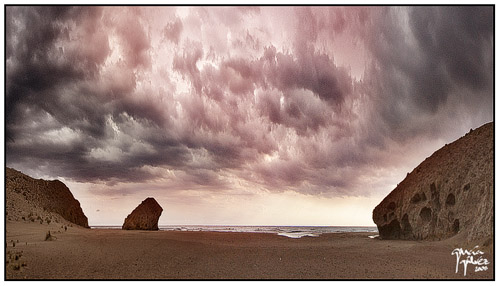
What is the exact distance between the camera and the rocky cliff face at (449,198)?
20828 mm

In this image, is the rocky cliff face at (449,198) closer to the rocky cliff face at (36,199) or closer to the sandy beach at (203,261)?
the sandy beach at (203,261)

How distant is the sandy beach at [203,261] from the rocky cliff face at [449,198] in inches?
105

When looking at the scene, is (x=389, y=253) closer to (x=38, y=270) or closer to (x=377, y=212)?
(x=377, y=212)

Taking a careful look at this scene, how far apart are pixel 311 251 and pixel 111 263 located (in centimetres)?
1199

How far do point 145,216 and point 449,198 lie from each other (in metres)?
34.7

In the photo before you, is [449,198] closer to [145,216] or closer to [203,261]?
[203,261]

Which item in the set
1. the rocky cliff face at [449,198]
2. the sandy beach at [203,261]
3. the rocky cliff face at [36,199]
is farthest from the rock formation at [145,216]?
the rocky cliff face at [449,198]

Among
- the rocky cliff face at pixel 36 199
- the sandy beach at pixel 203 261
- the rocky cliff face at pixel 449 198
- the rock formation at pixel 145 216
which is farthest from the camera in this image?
the rock formation at pixel 145 216

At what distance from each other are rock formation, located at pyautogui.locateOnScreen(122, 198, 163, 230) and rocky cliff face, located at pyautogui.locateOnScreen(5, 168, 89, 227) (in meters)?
5.91

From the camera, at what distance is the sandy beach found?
1548 centimetres

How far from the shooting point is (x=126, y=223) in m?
45.7

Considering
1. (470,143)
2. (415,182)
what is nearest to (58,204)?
(415,182)

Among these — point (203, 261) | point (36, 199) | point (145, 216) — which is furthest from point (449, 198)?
point (36, 199)

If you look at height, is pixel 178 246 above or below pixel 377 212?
below
